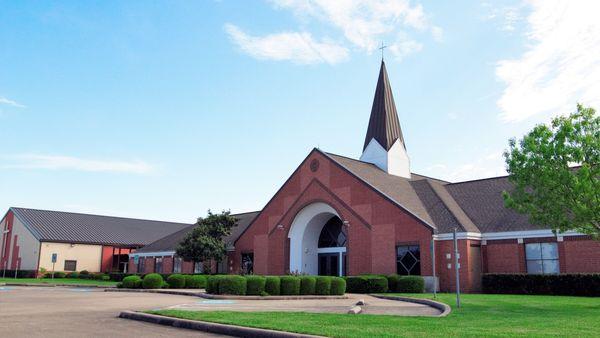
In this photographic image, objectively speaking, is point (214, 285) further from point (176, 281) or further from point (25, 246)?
point (25, 246)

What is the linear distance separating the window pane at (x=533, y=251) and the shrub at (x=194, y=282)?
18316 millimetres

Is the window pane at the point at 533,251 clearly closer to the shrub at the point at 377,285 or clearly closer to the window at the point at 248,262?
the shrub at the point at 377,285

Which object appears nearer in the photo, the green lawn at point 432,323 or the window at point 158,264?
the green lawn at point 432,323

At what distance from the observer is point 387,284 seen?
2784cm

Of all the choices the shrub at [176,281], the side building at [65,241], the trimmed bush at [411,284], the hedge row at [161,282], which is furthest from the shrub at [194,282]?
the side building at [65,241]

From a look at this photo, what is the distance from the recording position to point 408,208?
3200cm

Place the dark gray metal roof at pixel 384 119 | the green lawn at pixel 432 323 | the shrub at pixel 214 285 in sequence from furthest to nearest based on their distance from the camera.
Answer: the dark gray metal roof at pixel 384 119 → the shrub at pixel 214 285 → the green lawn at pixel 432 323

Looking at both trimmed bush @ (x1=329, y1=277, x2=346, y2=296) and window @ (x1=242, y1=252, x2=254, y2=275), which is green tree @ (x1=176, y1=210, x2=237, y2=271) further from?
trimmed bush @ (x1=329, y1=277, x2=346, y2=296)

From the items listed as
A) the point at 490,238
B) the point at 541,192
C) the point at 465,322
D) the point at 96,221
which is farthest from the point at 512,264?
the point at 96,221

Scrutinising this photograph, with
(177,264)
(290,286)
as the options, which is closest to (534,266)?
(290,286)

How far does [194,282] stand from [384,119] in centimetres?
1978

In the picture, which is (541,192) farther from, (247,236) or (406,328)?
(247,236)

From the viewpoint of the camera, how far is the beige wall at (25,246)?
186ft

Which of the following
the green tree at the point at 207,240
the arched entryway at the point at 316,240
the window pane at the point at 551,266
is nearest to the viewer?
the window pane at the point at 551,266
